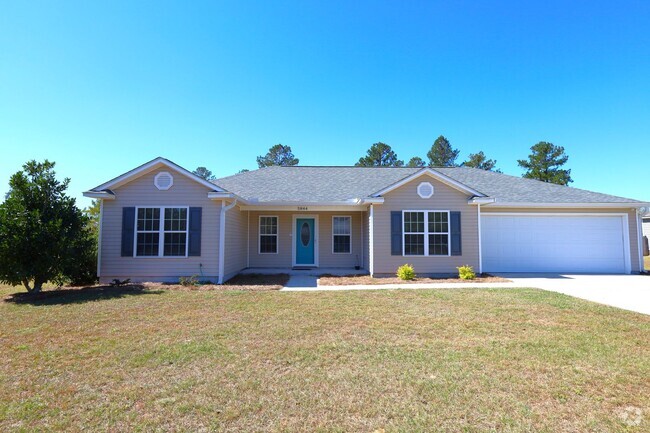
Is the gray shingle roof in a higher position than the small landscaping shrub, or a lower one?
higher

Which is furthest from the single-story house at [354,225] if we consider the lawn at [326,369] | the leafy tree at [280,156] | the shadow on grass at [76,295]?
the leafy tree at [280,156]

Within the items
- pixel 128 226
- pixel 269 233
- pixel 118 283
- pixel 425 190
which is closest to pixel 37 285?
pixel 118 283

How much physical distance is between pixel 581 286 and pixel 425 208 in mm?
5065

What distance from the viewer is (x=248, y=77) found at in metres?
13.6

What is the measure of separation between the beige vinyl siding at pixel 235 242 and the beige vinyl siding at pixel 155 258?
0.55 meters

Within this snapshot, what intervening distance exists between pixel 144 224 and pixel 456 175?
47.3 ft

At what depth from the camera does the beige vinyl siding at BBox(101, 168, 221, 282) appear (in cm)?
1011

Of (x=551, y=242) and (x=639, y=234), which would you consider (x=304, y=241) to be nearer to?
(x=551, y=242)

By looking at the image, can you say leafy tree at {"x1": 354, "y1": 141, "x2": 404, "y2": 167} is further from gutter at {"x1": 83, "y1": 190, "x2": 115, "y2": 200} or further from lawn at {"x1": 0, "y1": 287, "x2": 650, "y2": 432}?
lawn at {"x1": 0, "y1": 287, "x2": 650, "y2": 432}

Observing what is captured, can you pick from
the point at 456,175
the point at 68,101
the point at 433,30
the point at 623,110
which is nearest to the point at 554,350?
the point at 433,30

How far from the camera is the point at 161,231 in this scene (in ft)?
33.4

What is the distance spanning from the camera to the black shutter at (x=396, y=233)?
11242 millimetres

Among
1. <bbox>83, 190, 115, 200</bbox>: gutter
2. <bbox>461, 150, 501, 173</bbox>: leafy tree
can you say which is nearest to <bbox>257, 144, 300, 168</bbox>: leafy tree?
<bbox>461, 150, 501, 173</bbox>: leafy tree

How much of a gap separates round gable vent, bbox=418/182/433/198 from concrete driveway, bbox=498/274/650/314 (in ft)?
13.1
